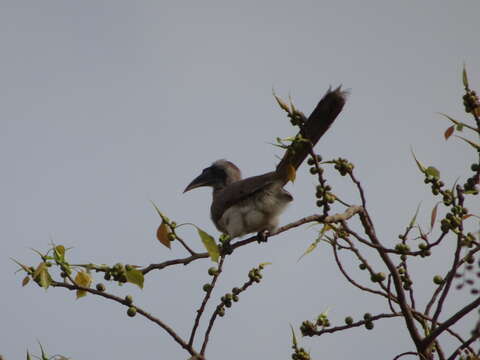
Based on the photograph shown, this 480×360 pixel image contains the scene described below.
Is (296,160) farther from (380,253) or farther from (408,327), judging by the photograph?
(408,327)

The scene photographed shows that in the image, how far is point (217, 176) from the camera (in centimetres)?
734

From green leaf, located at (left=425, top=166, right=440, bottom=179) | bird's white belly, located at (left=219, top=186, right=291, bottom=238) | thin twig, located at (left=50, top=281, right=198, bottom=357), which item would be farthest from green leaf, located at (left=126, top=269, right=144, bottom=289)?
bird's white belly, located at (left=219, top=186, right=291, bottom=238)

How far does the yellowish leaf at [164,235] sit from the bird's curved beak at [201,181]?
4.12 metres

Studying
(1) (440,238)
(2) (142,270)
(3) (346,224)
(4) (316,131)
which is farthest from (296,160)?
(2) (142,270)

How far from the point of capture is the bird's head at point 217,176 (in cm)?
727

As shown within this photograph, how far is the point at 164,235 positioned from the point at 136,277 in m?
0.28

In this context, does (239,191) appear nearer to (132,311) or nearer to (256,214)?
(256,214)

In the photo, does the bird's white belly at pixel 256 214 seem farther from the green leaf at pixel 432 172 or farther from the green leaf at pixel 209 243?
the green leaf at pixel 209 243

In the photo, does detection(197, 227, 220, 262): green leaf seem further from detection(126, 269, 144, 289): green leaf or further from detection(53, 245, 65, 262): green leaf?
detection(53, 245, 65, 262): green leaf

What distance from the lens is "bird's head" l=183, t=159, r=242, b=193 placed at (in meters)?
7.27

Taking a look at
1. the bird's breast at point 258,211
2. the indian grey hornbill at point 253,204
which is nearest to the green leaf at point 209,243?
the indian grey hornbill at point 253,204

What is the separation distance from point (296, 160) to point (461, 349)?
1965 millimetres

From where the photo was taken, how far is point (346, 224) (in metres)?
3.54

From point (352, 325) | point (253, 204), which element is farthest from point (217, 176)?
point (352, 325)
